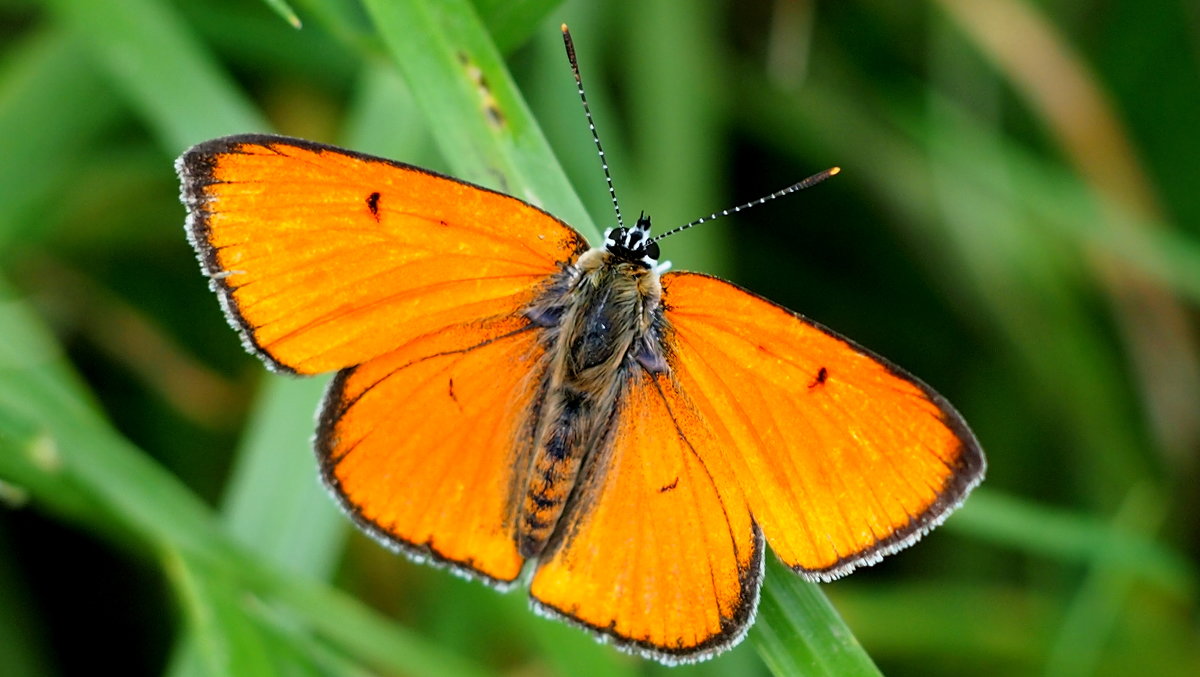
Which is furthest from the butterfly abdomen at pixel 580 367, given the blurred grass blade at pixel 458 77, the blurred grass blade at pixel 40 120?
the blurred grass blade at pixel 40 120

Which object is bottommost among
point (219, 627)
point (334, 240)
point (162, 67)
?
point (219, 627)

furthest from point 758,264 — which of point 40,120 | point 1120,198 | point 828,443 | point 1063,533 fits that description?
A: point 40,120

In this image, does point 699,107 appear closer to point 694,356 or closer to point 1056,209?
point 1056,209

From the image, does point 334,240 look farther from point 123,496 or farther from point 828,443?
point 828,443

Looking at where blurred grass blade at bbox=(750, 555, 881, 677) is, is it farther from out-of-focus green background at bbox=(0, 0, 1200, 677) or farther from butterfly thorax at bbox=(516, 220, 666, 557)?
out-of-focus green background at bbox=(0, 0, 1200, 677)

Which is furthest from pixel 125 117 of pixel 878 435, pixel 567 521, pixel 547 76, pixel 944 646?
pixel 944 646

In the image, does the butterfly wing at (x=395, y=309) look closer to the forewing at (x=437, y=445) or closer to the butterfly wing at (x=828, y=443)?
the forewing at (x=437, y=445)
